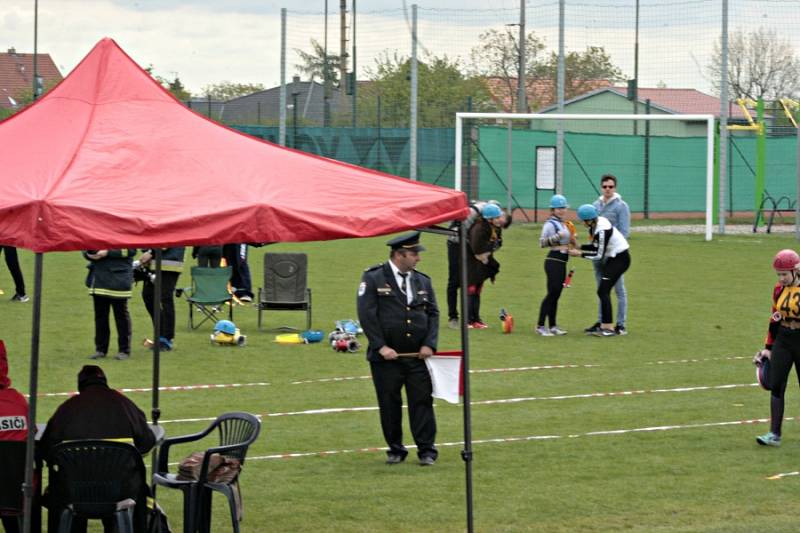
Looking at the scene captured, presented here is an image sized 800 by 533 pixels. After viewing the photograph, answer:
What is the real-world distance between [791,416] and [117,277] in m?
7.67

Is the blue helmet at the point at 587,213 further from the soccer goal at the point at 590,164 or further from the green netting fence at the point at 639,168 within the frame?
the green netting fence at the point at 639,168

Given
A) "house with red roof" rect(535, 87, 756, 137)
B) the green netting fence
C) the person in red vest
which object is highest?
"house with red roof" rect(535, 87, 756, 137)

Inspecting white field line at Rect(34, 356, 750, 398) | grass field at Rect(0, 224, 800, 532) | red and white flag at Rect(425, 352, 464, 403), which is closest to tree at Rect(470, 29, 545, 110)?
grass field at Rect(0, 224, 800, 532)

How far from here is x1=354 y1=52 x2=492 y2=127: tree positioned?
3900 cm

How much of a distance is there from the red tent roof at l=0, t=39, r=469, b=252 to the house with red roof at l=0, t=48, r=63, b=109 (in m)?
50.3

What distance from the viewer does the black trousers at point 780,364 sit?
11.8 meters

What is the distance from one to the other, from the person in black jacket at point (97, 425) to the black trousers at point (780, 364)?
5.73 m

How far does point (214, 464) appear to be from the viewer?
888 cm

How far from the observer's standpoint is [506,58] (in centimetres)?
4506

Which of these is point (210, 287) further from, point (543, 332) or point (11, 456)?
point (11, 456)

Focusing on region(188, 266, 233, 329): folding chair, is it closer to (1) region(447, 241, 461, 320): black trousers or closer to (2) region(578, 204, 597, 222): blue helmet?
(1) region(447, 241, 461, 320): black trousers

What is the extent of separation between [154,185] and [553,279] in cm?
1135

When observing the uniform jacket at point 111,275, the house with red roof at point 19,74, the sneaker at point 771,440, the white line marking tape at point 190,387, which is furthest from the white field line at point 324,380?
the house with red roof at point 19,74

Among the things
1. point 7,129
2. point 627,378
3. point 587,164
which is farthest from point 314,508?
point 587,164
